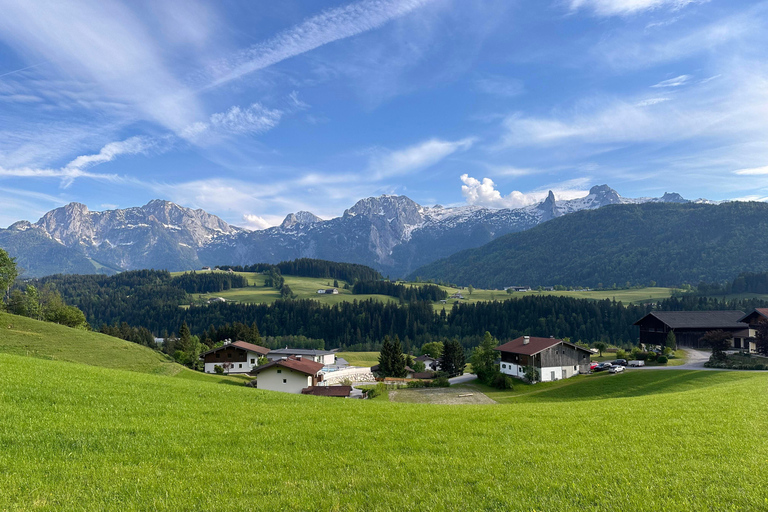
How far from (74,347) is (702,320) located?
120331mm

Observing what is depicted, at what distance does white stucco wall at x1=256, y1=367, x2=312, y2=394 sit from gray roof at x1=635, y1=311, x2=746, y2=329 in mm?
80432

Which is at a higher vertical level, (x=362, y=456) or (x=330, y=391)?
(x=362, y=456)

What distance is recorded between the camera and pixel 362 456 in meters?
12.0

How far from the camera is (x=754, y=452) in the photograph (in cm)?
1098

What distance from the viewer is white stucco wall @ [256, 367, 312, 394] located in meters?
66.1

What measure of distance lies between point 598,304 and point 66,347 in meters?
200

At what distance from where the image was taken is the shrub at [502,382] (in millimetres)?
68062

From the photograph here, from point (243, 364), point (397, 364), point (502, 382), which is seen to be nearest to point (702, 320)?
point (502, 382)

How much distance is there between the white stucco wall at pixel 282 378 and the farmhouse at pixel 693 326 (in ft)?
262

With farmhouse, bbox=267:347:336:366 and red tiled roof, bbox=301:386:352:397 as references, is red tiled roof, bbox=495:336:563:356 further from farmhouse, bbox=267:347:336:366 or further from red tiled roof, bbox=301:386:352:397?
farmhouse, bbox=267:347:336:366

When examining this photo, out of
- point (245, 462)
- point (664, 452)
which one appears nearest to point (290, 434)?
point (245, 462)

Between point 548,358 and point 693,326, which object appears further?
point 693,326

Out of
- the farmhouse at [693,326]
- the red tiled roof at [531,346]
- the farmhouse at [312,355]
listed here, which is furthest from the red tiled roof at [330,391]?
the farmhouse at [693,326]

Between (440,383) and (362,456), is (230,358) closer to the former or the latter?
(440,383)
